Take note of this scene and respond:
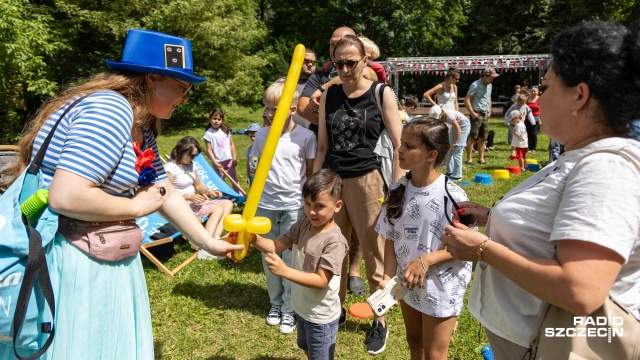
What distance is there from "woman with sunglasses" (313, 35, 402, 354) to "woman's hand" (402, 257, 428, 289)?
1093 mm

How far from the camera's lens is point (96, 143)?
1637mm

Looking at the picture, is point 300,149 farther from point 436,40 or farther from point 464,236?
point 436,40

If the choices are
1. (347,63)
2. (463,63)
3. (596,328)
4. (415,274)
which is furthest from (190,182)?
(463,63)

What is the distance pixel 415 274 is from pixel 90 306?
151 cm

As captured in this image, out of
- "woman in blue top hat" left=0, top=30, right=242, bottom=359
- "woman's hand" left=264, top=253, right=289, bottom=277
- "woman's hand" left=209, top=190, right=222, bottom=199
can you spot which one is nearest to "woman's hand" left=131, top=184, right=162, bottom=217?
"woman in blue top hat" left=0, top=30, right=242, bottom=359

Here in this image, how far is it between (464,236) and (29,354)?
1.68 metres

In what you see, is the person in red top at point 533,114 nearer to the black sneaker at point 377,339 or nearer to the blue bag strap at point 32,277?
the black sneaker at point 377,339

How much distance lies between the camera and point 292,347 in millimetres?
3648

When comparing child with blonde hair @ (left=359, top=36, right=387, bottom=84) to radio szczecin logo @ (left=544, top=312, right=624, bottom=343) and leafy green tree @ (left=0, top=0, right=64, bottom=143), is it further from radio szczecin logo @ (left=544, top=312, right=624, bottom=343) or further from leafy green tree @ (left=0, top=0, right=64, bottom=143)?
leafy green tree @ (left=0, top=0, right=64, bottom=143)

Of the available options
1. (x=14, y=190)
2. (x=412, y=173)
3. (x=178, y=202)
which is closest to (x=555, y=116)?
(x=412, y=173)

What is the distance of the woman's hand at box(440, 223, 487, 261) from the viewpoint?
5.14ft

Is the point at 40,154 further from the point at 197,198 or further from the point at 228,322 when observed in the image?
the point at 197,198

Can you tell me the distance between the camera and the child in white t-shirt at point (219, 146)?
756 centimetres

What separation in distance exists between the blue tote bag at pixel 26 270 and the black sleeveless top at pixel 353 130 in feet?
6.66
